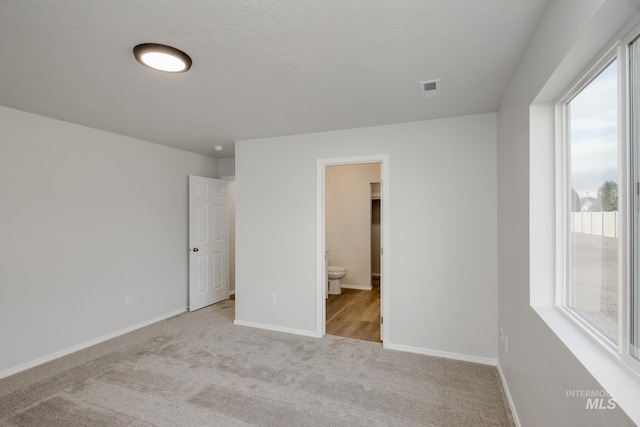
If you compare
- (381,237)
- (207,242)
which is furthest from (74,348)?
(381,237)

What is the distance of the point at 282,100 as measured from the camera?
8.41 feet

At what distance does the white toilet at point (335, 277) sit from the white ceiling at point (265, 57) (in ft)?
9.59

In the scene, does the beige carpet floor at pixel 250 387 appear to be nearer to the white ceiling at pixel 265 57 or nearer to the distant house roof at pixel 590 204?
the distant house roof at pixel 590 204

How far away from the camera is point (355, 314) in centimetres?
431

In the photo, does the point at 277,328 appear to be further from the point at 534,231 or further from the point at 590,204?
the point at 590,204

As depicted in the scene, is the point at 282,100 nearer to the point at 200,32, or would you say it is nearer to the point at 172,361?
the point at 200,32

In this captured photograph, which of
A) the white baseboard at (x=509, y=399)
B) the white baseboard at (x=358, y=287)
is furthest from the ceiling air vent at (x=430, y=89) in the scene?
the white baseboard at (x=358, y=287)

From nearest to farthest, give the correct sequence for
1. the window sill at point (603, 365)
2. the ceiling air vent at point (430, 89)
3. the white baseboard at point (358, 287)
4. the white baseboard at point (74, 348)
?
the window sill at point (603, 365) < the ceiling air vent at point (430, 89) < the white baseboard at point (74, 348) < the white baseboard at point (358, 287)

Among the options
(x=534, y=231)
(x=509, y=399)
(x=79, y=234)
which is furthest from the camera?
(x=79, y=234)

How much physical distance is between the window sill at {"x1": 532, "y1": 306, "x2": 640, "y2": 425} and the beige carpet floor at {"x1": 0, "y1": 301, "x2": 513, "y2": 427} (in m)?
1.09

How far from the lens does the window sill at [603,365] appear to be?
87 centimetres

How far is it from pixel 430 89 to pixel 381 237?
1.54 metres

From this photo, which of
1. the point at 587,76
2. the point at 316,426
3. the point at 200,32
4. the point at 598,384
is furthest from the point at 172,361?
the point at 587,76

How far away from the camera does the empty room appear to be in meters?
1.32
